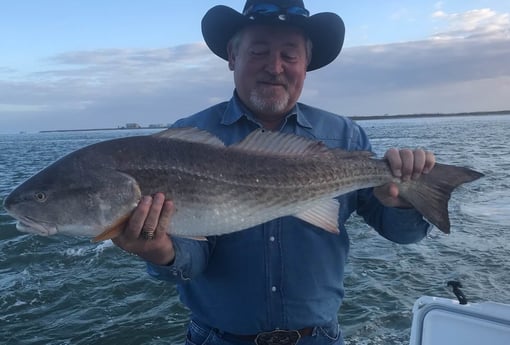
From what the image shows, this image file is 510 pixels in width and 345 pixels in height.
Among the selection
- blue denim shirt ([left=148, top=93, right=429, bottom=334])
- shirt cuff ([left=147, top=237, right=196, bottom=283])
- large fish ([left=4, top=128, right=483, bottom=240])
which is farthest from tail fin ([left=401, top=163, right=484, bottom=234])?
shirt cuff ([left=147, top=237, right=196, bottom=283])

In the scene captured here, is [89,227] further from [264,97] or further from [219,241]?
[264,97]

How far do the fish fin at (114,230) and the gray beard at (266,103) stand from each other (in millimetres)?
1519

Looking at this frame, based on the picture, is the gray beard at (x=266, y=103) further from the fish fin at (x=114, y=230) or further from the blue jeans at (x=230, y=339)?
the blue jeans at (x=230, y=339)

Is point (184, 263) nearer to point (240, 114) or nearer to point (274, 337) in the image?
point (274, 337)

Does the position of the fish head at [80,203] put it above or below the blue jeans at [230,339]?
above

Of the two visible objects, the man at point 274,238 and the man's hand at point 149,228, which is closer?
the man's hand at point 149,228

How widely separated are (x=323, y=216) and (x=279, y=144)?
0.67 m

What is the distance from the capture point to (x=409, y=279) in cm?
1009

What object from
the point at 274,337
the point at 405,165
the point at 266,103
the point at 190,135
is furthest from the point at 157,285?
the point at 405,165

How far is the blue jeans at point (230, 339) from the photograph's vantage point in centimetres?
394

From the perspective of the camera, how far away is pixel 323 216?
3.83 metres

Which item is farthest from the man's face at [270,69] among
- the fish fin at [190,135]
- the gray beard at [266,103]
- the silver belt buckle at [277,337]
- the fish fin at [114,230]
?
the silver belt buckle at [277,337]

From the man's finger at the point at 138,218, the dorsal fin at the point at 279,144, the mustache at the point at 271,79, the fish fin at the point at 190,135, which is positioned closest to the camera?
the man's finger at the point at 138,218

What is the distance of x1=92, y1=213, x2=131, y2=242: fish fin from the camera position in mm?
3266
